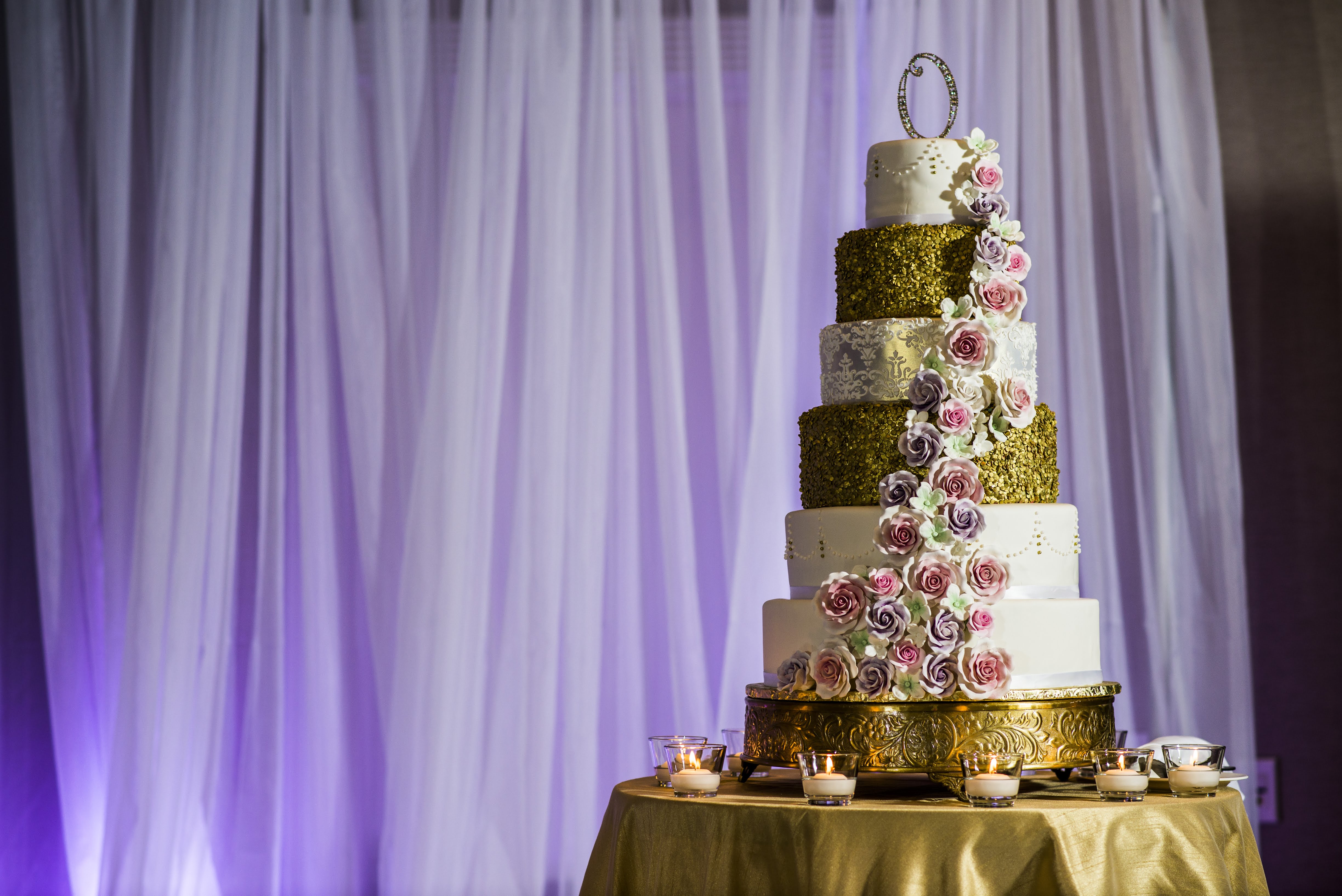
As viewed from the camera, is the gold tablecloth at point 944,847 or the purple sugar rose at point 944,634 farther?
the purple sugar rose at point 944,634

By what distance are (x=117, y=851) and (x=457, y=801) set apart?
3.31ft

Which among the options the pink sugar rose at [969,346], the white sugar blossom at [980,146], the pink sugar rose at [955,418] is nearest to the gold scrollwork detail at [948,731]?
the pink sugar rose at [955,418]

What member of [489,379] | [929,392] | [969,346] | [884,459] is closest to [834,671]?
[884,459]

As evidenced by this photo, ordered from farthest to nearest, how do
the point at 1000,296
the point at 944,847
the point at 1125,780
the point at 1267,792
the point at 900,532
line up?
1. the point at 1267,792
2. the point at 1000,296
3. the point at 900,532
4. the point at 1125,780
5. the point at 944,847

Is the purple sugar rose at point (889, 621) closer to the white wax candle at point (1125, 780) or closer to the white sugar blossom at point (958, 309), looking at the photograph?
the white wax candle at point (1125, 780)

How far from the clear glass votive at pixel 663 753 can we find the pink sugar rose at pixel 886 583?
387 millimetres

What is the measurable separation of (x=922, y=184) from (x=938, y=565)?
29.6 inches

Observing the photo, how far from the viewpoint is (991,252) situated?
2311 millimetres

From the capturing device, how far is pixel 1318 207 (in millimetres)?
4051

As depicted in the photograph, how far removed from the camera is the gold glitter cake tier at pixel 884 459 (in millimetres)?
2271

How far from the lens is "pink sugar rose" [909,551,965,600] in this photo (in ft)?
7.07

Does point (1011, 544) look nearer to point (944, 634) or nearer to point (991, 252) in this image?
point (944, 634)

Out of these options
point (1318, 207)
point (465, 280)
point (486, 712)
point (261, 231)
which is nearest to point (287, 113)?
point (261, 231)

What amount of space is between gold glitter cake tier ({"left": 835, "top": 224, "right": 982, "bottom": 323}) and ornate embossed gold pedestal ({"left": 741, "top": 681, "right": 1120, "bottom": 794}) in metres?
0.71
